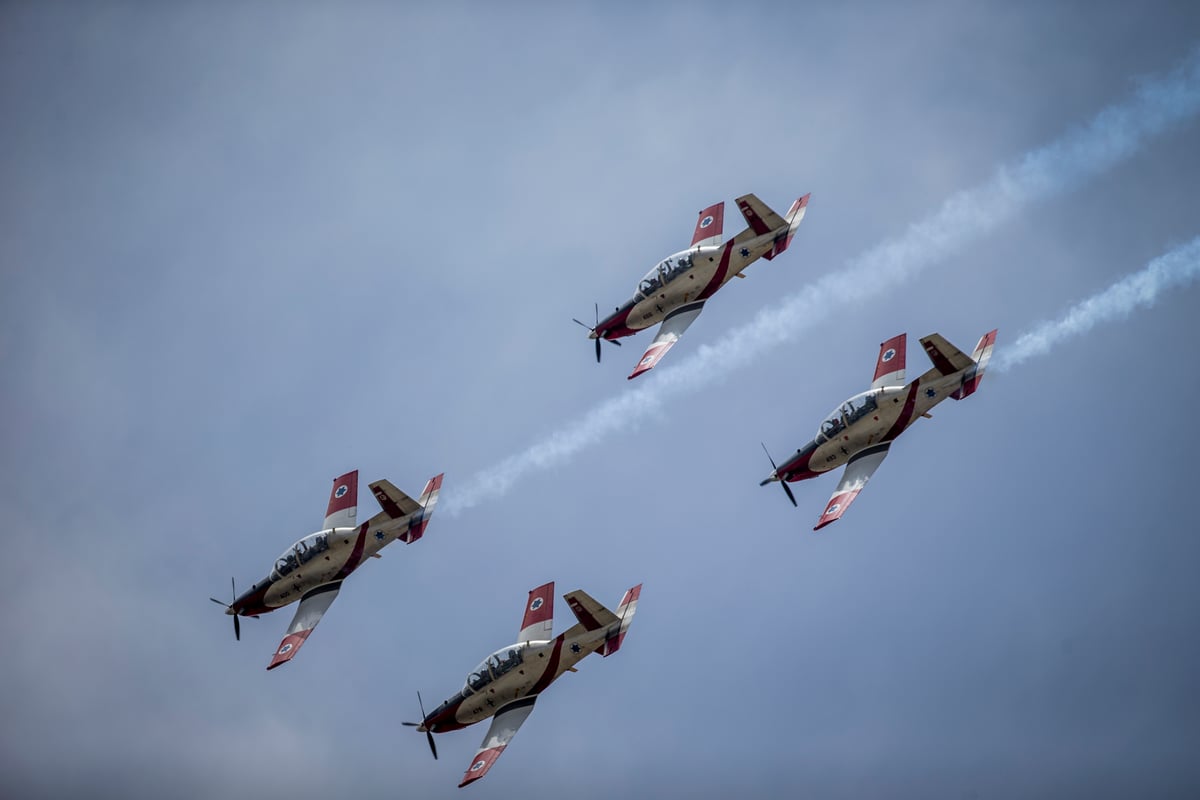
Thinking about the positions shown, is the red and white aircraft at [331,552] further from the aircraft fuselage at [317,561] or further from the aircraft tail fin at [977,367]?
the aircraft tail fin at [977,367]

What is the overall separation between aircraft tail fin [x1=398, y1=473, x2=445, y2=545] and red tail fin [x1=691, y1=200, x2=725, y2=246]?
17687 mm

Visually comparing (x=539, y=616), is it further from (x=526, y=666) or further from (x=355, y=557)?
(x=355, y=557)

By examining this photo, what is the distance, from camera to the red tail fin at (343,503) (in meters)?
70.9

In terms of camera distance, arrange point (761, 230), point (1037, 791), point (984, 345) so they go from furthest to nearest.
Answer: point (1037, 791)
point (761, 230)
point (984, 345)

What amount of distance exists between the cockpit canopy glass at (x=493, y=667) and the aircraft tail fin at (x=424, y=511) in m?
7.53

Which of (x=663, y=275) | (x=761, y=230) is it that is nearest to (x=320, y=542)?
(x=663, y=275)

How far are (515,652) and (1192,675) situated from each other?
7867cm

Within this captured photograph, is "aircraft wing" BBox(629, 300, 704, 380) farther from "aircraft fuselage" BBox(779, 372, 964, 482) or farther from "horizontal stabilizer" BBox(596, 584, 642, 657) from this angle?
"horizontal stabilizer" BBox(596, 584, 642, 657)

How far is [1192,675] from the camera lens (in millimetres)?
120500

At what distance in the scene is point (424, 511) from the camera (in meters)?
69.5

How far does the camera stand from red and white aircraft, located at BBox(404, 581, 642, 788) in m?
64.1

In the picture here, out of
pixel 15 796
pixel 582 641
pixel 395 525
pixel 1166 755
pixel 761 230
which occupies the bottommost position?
pixel 1166 755

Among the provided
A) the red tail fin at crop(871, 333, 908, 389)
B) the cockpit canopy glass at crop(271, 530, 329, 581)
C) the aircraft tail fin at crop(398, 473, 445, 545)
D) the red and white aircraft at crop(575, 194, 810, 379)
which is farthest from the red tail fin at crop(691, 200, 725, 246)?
the cockpit canopy glass at crop(271, 530, 329, 581)

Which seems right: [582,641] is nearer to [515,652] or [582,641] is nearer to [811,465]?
[515,652]
